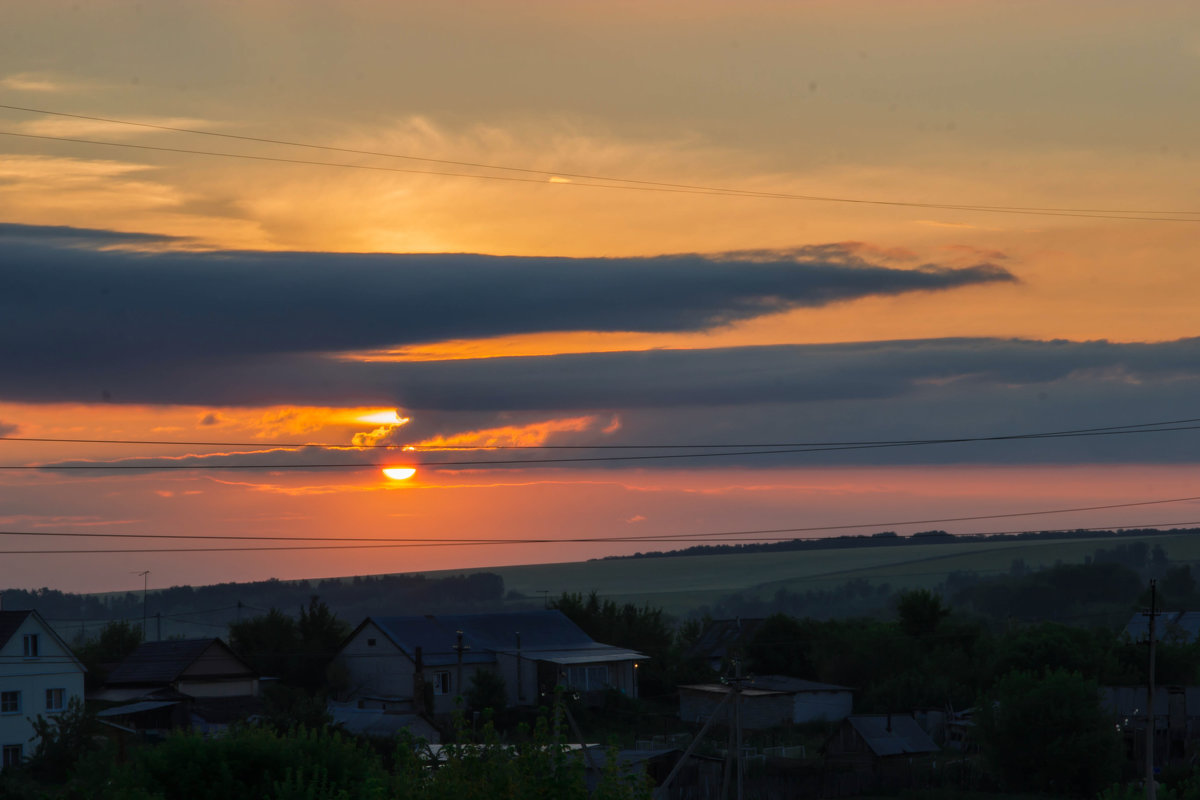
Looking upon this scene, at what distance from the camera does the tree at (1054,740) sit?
5653cm

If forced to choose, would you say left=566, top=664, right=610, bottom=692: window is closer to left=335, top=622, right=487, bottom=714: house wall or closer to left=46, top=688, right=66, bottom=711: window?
left=335, top=622, right=487, bottom=714: house wall

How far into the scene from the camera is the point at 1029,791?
5772cm

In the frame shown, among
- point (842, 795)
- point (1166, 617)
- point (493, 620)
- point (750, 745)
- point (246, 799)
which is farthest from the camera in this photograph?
point (1166, 617)

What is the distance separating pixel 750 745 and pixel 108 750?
36041mm

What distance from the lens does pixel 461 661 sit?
3014 inches

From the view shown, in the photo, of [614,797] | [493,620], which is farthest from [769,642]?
[614,797]

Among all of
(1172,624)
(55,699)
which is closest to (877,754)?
(55,699)

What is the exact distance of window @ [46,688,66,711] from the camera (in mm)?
66688

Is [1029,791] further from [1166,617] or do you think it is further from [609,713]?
[1166,617]

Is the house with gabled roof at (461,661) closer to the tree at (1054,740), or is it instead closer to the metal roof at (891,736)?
the metal roof at (891,736)

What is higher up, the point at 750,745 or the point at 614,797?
the point at 614,797

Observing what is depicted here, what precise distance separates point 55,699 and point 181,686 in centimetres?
774

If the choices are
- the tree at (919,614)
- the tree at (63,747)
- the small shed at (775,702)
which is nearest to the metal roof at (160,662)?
the tree at (63,747)

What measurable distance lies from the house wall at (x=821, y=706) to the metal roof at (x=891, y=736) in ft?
37.4
